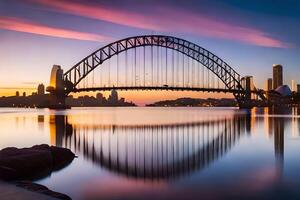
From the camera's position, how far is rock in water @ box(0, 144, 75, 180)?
1374 centimetres

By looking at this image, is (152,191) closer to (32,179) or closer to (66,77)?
(32,179)

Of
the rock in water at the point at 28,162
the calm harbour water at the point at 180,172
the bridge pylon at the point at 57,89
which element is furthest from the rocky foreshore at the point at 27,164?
the bridge pylon at the point at 57,89

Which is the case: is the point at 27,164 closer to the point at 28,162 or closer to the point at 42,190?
the point at 28,162

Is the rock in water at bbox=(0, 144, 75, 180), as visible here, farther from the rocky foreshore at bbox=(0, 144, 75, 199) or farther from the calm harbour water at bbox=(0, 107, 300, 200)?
the calm harbour water at bbox=(0, 107, 300, 200)

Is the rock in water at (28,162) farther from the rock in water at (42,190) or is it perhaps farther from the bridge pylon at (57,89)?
the bridge pylon at (57,89)

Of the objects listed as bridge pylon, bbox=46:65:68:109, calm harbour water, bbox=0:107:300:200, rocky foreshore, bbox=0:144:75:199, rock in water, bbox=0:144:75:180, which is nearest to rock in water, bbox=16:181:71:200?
rocky foreshore, bbox=0:144:75:199

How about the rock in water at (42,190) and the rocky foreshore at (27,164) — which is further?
the rocky foreshore at (27,164)

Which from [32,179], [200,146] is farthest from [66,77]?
[32,179]

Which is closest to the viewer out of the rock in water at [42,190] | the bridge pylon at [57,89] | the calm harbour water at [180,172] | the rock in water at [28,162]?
the rock in water at [42,190]

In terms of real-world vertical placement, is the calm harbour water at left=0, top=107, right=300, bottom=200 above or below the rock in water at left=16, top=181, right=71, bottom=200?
below

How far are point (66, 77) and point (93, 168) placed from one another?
11700cm

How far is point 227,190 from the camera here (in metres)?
13.2

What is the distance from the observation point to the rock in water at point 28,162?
13.7 metres

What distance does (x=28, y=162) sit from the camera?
15.1m
